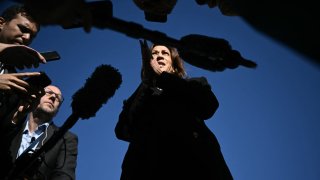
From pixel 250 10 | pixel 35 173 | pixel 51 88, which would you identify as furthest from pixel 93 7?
pixel 51 88

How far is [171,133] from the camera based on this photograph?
221cm

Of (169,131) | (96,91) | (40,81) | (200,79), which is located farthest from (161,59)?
(96,91)

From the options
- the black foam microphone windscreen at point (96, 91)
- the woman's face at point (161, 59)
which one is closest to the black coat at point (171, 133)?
the woman's face at point (161, 59)

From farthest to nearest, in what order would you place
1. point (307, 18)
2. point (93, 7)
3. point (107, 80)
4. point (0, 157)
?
point (0, 157), point (107, 80), point (93, 7), point (307, 18)

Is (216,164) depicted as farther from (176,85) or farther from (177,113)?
(176,85)

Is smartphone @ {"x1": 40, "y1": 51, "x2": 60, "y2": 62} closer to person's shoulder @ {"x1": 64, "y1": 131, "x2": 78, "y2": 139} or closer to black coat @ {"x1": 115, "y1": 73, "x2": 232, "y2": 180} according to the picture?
black coat @ {"x1": 115, "y1": 73, "x2": 232, "y2": 180}

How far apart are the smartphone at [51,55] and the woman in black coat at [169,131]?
78cm

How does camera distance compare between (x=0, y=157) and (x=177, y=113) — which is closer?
(x=0, y=157)

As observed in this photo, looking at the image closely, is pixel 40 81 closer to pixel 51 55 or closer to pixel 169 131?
pixel 51 55

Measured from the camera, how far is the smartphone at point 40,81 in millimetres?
1813

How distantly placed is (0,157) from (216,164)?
4.42ft

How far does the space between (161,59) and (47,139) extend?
1.38 metres

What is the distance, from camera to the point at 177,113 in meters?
2.38

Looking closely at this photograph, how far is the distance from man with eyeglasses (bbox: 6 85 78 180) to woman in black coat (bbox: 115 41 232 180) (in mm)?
549
